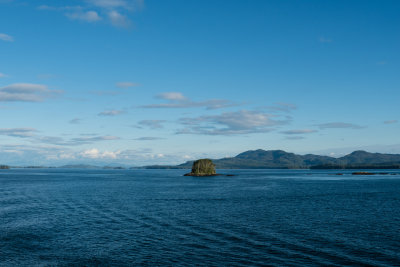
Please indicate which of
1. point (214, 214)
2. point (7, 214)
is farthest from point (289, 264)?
point (7, 214)

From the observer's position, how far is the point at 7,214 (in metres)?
61.7

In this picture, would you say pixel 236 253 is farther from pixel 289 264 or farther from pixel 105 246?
pixel 105 246

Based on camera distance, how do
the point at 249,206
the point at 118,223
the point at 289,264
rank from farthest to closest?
the point at 249,206, the point at 118,223, the point at 289,264

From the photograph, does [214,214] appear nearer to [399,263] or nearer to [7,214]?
[399,263]

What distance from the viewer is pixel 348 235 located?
43.4 meters

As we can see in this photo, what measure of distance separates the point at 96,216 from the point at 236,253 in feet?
115

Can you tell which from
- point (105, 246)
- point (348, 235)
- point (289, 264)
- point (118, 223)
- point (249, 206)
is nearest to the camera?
point (289, 264)

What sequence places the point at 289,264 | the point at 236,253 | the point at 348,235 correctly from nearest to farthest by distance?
the point at 289,264 → the point at 236,253 → the point at 348,235

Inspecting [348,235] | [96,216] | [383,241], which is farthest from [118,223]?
[383,241]

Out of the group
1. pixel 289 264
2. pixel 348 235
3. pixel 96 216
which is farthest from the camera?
pixel 96 216

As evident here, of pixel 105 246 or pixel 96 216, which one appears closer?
pixel 105 246

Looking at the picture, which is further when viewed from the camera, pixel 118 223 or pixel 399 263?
pixel 118 223

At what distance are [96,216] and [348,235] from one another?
144 ft

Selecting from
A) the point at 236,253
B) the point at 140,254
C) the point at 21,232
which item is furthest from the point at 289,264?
the point at 21,232
